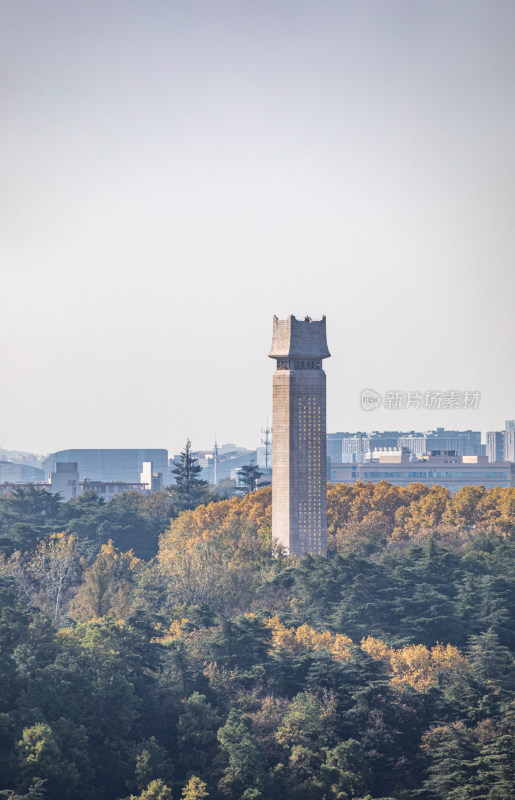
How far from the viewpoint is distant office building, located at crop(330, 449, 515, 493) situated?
618ft

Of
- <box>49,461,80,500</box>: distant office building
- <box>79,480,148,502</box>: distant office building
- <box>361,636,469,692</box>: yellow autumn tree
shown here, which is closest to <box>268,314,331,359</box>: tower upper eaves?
<box>361,636,469,692</box>: yellow autumn tree

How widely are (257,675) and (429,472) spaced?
425ft

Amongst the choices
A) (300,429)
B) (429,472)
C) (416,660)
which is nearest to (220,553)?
(300,429)

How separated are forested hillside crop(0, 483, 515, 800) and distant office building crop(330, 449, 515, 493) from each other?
325 ft

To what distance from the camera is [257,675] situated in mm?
61750

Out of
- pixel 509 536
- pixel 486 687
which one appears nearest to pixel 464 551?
pixel 509 536

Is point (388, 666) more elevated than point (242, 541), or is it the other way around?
point (242, 541)

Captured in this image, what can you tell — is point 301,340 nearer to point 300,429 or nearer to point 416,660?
point 300,429

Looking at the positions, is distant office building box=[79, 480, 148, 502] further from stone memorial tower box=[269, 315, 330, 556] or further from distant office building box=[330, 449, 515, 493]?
stone memorial tower box=[269, 315, 330, 556]

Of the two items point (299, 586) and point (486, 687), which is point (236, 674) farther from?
point (299, 586)

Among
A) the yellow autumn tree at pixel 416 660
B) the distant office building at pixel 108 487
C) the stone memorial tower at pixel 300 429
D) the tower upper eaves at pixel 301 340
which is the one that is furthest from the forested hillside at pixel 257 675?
the distant office building at pixel 108 487

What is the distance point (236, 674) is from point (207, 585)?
56.7ft

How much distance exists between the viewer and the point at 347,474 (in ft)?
618

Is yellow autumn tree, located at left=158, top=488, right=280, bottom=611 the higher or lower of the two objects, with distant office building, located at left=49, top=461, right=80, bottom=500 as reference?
lower
